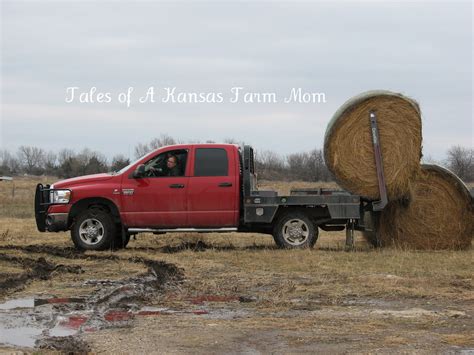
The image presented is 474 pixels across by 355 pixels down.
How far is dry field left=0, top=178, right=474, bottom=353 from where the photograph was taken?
21.7 ft

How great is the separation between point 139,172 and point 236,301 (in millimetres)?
5869

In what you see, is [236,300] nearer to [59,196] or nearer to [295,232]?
[295,232]

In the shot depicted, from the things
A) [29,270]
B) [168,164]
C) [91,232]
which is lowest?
[29,270]

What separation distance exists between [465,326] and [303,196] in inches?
277

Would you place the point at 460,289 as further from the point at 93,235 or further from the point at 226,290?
the point at 93,235

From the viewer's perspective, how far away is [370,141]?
1323cm

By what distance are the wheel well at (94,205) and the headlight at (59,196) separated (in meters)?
0.20

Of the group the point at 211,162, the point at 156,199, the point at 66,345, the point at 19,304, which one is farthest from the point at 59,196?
the point at 66,345

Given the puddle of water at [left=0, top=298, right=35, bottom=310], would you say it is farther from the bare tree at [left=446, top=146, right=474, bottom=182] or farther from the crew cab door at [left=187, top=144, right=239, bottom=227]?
the bare tree at [left=446, top=146, right=474, bottom=182]

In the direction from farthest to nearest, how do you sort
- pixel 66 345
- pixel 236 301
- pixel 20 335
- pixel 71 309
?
pixel 236 301
pixel 71 309
pixel 20 335
pixel 66 345

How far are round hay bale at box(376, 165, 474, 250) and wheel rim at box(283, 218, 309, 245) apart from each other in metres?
1.59

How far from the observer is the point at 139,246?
15.6 metres

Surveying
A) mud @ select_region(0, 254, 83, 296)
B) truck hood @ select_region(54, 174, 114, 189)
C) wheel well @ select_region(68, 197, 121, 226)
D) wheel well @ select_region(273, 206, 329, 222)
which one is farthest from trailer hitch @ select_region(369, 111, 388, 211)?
mud @ select_region(0, 254, 83, 296)

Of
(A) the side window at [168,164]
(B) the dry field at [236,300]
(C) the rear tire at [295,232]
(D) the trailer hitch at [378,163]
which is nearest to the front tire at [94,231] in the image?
(B) the dry field at [236,300]
